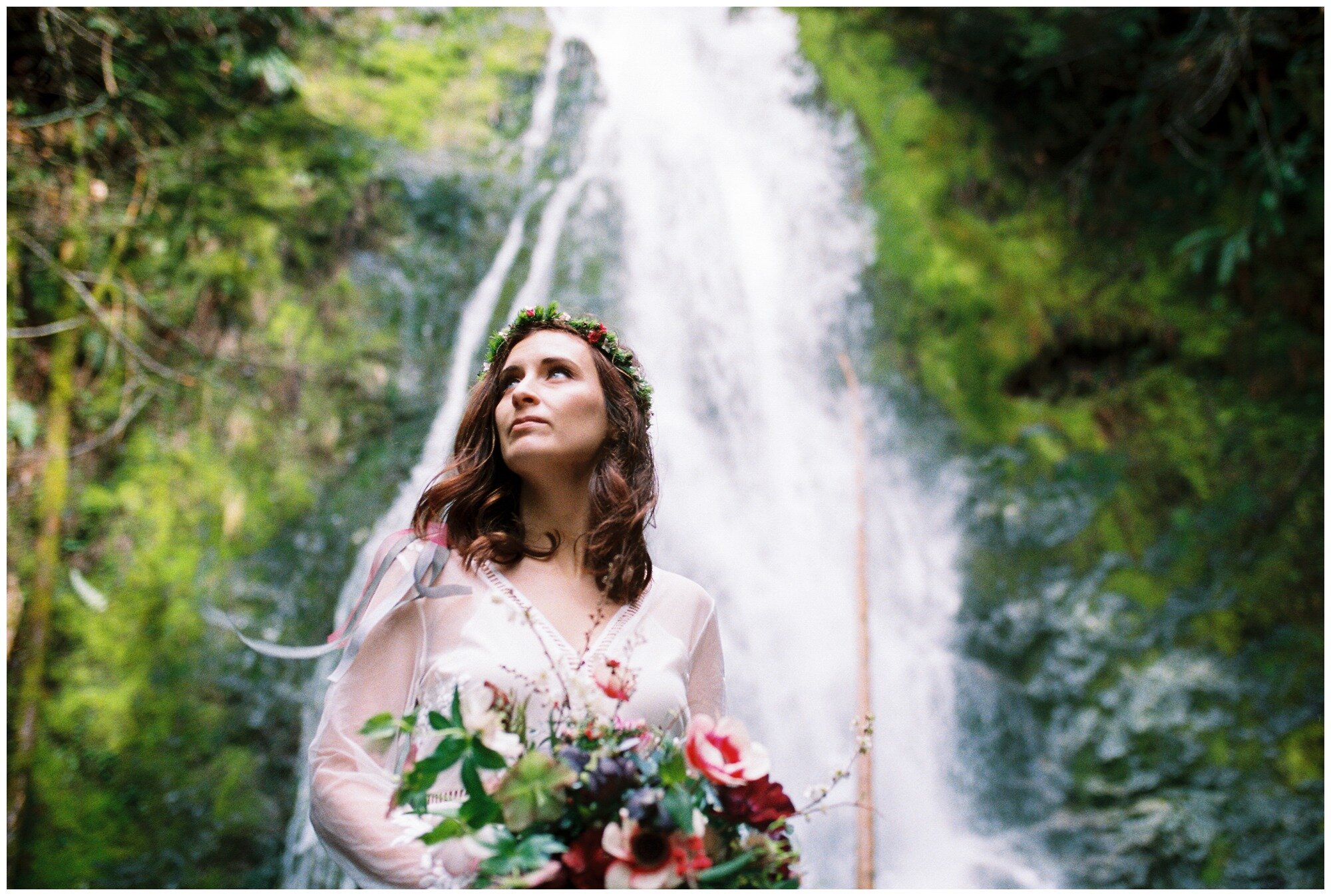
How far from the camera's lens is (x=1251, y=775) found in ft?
16.3

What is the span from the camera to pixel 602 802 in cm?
115

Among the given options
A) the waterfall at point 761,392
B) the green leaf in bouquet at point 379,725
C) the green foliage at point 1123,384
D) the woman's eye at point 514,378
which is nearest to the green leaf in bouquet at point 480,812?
the green leaf in bouquet at point 379,725

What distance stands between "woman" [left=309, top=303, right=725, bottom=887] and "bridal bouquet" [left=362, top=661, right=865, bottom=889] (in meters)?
0.13

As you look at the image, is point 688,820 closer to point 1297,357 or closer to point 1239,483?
point 1239,483

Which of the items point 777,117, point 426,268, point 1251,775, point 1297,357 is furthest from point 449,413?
point 1297,357

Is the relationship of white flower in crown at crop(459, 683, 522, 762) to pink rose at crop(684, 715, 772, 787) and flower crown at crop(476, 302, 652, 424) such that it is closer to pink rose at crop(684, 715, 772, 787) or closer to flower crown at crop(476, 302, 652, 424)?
pink rose at crop(684, 715, 772, 787)

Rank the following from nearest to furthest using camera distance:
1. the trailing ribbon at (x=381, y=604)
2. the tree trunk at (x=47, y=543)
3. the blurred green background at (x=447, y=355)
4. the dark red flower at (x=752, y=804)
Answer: the dark red flower at (x=752, y=804) → the trailing ribbon at (x=381, y=604) → the tree trunk at (x=47, y=543) → the blurred green background at (x=447, y=355)

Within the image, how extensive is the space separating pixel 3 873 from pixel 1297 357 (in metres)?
7.42

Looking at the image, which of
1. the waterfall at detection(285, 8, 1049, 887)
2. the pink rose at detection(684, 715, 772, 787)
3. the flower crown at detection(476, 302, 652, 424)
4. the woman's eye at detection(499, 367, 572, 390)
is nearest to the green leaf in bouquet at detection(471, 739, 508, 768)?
the pink rose at detection(684, 715, 772, 787)

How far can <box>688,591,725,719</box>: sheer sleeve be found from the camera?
1.71 m

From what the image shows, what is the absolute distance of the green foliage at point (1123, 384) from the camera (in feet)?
16.3

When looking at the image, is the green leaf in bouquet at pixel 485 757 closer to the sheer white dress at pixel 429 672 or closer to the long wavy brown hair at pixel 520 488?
the sheer white dress at pixel 429 672

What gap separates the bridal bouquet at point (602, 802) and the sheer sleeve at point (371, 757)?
0.14 m

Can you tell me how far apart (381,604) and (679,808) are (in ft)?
2.23
